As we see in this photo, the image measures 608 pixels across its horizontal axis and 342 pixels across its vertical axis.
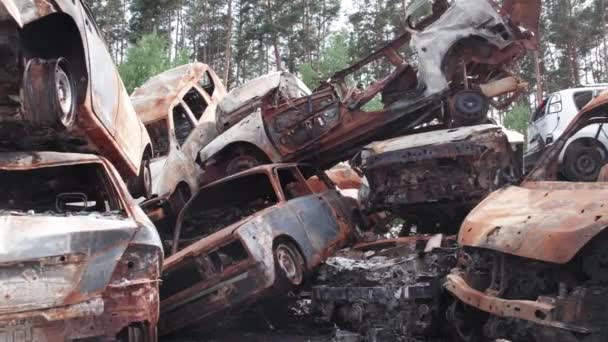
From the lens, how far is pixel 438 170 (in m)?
6.86

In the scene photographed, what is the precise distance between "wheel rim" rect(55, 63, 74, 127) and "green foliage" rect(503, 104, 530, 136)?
2180 centimetres

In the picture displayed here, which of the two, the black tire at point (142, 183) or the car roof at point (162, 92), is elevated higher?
the car roof at point (162, 92)

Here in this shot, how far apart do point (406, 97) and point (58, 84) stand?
487 centimetres

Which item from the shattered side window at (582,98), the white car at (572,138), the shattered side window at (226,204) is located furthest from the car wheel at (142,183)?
the shattered side window at (582,98)

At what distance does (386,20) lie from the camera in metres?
31.6

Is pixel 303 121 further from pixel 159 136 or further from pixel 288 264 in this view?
pixel 288 264

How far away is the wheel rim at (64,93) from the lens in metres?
4.72

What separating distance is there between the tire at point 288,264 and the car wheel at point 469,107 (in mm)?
3316

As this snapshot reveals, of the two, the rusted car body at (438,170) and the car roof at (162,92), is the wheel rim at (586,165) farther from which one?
the car roof at (162,92)


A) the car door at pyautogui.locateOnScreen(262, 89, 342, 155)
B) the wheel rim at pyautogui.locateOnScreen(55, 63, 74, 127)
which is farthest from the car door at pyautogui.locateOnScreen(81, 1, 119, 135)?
the car door at pyautogui.locateOnScreen(262, 89, 342, 155)

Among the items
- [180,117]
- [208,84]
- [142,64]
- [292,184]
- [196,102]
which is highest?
[142,64]

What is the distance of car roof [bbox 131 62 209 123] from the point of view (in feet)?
32.4

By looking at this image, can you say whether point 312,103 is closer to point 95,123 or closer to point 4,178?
point 95,123

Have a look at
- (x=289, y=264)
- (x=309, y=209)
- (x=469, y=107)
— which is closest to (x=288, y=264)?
(x=289, y=264)
